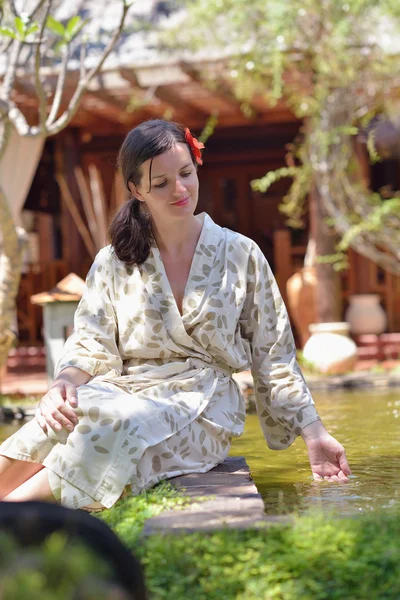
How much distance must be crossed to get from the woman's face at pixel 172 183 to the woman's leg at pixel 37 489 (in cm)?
98

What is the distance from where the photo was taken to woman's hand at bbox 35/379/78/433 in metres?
2.63

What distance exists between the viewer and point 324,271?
989 cm

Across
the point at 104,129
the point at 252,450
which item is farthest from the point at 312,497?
the point at 104,129

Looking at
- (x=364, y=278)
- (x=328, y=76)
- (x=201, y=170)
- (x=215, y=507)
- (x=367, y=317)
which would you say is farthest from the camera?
(x=201, y=170)

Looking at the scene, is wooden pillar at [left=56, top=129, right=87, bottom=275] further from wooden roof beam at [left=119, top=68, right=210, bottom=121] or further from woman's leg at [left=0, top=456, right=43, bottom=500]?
woman's leg at [left=0, top=456, right=43, bottom=500]

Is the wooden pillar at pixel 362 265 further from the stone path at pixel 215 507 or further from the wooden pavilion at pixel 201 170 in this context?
the stone path at pixel 215 507

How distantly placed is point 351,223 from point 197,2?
272 centimetres

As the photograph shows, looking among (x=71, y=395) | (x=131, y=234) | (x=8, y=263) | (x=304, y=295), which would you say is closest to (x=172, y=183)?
(x=131, y=234)

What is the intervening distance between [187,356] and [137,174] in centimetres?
64

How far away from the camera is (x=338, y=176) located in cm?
946

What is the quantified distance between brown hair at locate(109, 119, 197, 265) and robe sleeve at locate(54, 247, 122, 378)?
0.09 meters

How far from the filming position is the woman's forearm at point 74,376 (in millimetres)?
2951

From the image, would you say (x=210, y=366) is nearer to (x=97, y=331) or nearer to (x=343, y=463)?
(x=97, y=331)

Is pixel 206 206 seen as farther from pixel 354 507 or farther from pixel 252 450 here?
pixel 354 507
